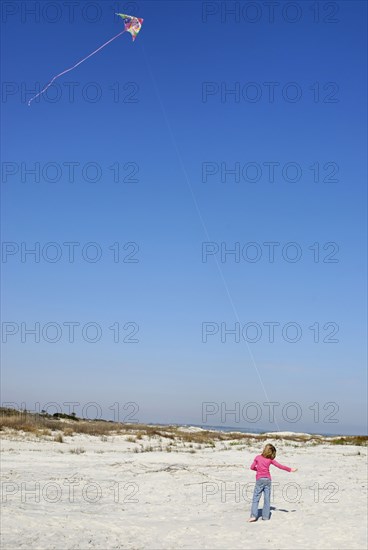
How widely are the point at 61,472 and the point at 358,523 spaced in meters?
9.63

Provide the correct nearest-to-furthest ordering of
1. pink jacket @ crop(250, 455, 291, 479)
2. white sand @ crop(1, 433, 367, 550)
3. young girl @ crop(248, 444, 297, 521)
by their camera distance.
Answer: white sand @ crop(1, 433, 367, 550) → young girl @ crop(248, 444, 297, 521) → pink jacket @ crop(250, 455, 291, 479)

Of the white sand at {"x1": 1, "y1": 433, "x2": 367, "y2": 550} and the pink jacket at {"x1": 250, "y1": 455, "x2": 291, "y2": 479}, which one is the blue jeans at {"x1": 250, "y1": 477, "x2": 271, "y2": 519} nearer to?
the pink jacket at {"x1": 250, "y1": 455, "x2": 291, "y2": 479}

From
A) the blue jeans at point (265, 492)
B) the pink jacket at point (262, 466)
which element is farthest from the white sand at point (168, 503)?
the pink jacket at point (262, 466)

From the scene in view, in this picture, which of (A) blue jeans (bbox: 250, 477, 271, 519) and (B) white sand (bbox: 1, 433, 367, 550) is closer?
(B) white sand (bbox: 1, 433, 367, 550)

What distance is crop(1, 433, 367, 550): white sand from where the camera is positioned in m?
10.9

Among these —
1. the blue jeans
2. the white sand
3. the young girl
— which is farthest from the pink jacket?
the white sand

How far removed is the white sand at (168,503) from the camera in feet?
35.6

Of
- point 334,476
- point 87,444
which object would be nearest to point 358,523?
point 334,476

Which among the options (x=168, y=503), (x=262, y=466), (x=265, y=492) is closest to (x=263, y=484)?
(x=265, y=492)

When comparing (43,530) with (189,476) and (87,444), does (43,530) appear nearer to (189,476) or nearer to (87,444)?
(189,476)

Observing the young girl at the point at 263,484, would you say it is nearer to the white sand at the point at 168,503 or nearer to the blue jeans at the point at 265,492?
the blue jeans at the point at 265,492

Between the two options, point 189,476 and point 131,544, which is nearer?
point 131,544

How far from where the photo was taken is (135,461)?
71.3 ft

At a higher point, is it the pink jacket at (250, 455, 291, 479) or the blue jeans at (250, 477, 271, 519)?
the pink jacket at (250, 455, 291, 479)
